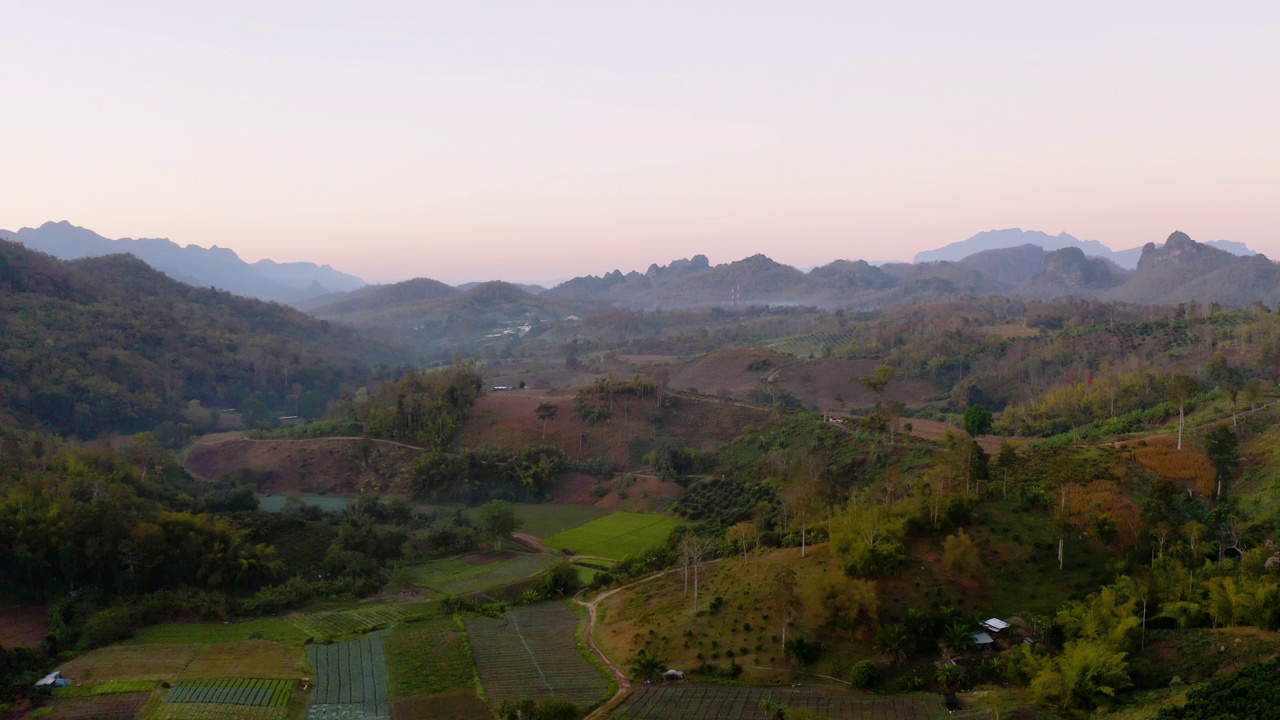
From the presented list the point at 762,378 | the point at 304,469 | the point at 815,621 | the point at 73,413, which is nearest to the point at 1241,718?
the point at 815,621

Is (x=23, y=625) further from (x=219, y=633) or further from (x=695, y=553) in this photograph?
(x=695, y=553)

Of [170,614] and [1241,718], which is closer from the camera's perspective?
[1241,718]

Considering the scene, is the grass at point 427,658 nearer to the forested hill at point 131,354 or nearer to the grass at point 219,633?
the grass at point 219,633

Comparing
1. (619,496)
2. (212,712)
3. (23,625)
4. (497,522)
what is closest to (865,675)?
(212,712)

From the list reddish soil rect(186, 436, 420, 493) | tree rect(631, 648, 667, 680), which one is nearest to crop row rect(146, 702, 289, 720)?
tree rect(631, 648, 667, 680)

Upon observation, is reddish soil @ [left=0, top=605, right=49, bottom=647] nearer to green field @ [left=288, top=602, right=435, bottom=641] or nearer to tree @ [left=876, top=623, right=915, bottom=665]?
green field @ [left=288, top=602, right=435, bottom=641]

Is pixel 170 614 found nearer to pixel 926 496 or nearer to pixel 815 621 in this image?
pixel 815 621
